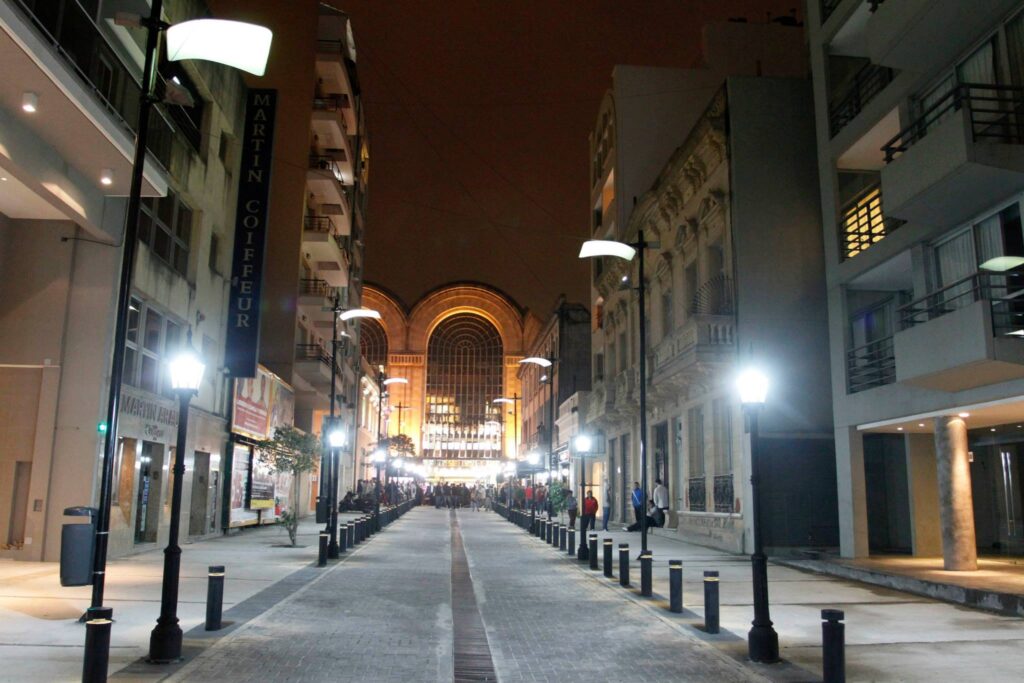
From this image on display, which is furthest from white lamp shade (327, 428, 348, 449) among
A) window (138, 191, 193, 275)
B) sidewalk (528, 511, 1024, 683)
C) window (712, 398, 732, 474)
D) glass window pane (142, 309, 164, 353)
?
window (712, 398, 732, 474)

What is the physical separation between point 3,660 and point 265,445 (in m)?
21.6

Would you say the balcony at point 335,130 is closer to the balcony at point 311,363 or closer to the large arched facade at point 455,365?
the balcony at point 311,363

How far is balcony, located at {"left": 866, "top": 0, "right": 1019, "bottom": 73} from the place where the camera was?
1542 cm

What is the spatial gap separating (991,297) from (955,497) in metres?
4.13

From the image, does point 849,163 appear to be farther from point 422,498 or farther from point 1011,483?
point 422,498

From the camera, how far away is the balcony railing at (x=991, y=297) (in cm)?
1441

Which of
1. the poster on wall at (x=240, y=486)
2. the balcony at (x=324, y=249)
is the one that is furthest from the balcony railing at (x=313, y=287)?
the poster on wall at (x=240, y=486)

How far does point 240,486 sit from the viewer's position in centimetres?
3127

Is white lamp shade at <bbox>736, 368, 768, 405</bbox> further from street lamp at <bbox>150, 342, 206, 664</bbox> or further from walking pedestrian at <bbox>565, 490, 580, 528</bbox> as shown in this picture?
walking pedestrian at <bbox>565, 490, 580, 528</bbox>

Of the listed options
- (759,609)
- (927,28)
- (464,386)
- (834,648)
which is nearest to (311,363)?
(927,28)

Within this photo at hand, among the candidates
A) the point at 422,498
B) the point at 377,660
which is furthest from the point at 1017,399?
the point at 422,498

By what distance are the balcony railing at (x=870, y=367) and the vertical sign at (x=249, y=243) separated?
18469 millimetres

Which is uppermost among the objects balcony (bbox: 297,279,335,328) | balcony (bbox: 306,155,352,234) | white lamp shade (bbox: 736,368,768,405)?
balcony (bbox: 306,155,352,234)

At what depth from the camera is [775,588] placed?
15484 mm
